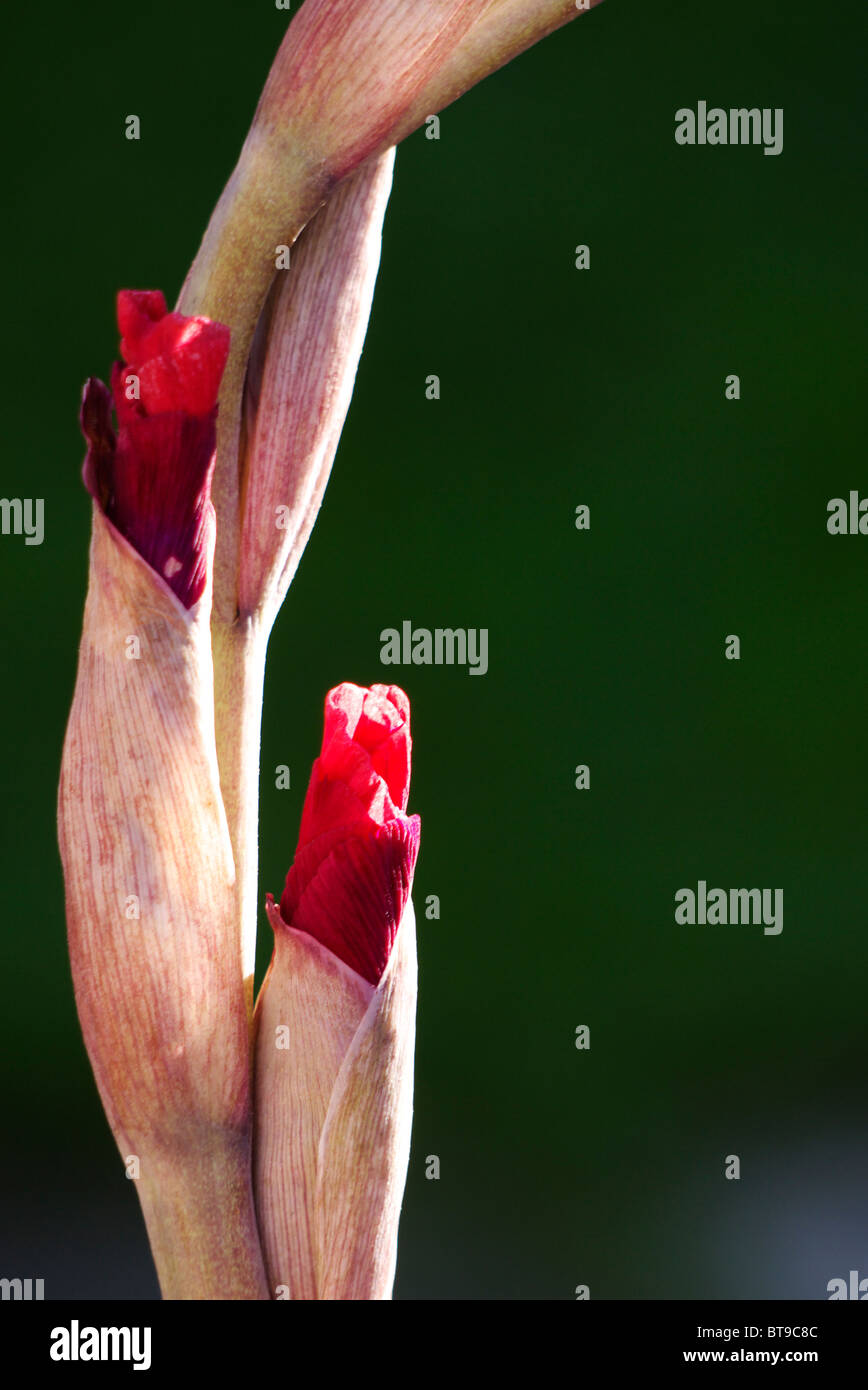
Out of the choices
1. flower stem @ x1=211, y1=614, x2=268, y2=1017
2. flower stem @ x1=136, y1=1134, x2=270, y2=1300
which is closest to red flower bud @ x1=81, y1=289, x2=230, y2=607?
flower stem @ x1=211, y1=614, x2=268, y2=1017

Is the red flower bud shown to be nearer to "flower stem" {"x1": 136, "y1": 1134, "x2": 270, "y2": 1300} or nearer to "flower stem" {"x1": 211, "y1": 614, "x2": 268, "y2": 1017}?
"flower stem" {"x1": 211, "y1": 614, "x2": 268, "y2": 1017}

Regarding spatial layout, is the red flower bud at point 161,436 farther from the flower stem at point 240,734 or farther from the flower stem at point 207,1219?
the flower stem at point 207,1219

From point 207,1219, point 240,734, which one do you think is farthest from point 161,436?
point 207,1219

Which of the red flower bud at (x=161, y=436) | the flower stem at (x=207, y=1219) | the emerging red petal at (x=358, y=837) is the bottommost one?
the flower stem at (x=207, y=1219)

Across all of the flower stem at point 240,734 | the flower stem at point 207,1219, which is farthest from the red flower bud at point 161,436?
the flower stem at point 207,1219

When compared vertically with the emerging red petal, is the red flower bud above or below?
above
